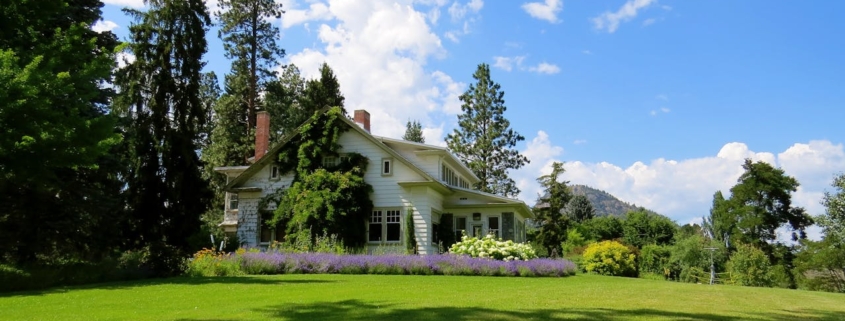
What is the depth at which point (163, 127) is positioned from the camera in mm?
27359

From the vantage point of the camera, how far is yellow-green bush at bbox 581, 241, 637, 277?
30.6 m

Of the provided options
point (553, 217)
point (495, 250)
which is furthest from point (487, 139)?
point (495, 250)

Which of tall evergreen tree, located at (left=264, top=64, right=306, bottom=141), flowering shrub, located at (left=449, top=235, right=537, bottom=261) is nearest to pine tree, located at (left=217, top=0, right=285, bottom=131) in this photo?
tall evergreen tree, located at (left=264, top=64, right=306, bottom=141)

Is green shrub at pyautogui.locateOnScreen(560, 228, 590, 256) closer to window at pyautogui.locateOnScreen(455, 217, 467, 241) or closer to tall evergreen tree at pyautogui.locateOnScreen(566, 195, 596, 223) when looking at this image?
window at pyautogui.locateOnScreen(455, 217, 467, 241)

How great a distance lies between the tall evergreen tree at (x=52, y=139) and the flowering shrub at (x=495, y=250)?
43.1 ft

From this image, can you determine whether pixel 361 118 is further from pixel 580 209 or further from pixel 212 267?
pixel 580 209

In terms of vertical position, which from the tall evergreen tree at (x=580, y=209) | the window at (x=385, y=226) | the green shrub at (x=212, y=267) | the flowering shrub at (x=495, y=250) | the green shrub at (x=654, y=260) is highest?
the tall evergreen tree at (x=580, y=209)

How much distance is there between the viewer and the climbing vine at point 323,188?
87.7 ft

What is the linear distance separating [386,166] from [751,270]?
674 inches

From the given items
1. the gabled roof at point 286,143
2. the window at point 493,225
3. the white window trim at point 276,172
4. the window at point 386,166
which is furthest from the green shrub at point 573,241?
the white window trim at point 276,172

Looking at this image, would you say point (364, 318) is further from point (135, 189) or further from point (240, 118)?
point (240, 118)

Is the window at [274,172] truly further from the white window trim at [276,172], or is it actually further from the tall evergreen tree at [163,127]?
the tall evergreen tree at [163,127]

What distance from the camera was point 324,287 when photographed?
13266 mm

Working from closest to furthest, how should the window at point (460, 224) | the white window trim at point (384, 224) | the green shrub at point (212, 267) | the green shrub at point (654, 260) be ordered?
the green shrub at point (212, 267) → the white window trim at point (384, 224) → the window at point (460, 224) → the green shrub at point (654, 260)
